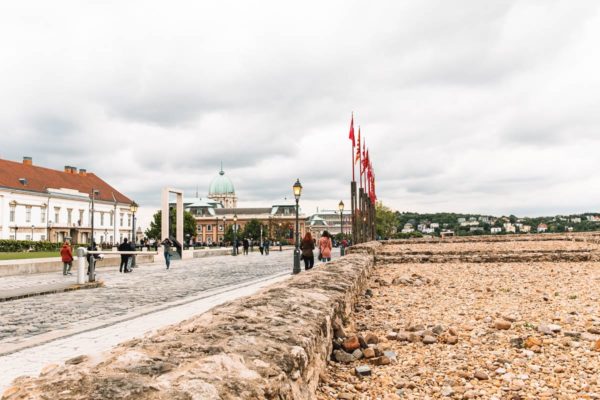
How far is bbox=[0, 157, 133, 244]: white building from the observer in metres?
72.0

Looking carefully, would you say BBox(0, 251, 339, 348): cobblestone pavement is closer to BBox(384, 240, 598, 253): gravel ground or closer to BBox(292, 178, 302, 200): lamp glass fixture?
BBox(292, 178, 302, 200): lamp glass fixture

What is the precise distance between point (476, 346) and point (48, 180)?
8852cm

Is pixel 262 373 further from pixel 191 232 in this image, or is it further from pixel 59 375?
pixel 191 232

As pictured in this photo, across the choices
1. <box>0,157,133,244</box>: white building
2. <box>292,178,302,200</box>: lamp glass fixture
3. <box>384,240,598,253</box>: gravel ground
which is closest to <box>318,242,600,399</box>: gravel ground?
<box>384,240,598,253</box>: gravel ground

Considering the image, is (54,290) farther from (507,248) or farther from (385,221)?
(385,221)

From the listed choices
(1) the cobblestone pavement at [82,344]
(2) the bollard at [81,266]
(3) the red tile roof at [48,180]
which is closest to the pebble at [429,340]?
(1) the cobblestone pavement at [82,344]

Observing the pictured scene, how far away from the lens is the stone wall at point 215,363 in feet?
6.76

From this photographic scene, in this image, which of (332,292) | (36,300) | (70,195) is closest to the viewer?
(332,292)

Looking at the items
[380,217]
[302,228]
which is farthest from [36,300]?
[302,228]

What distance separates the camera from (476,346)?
5.13 metres

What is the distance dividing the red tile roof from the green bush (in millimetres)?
27314

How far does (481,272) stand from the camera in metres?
13.9

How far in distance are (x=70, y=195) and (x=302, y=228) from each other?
259 ft

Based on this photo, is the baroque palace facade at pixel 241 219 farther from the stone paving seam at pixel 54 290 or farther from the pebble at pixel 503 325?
the pebble at pixel 503 325
